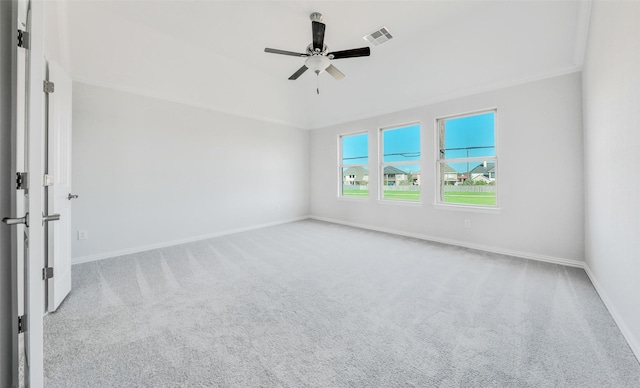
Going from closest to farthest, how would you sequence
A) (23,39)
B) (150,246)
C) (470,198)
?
(23,39) → (150,246) → (470,198)

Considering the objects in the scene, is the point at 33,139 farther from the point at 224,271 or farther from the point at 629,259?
the point at 629,259

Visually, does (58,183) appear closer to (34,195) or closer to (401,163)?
(34,195)

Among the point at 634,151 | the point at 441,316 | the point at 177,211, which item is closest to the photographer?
the point at 634,151

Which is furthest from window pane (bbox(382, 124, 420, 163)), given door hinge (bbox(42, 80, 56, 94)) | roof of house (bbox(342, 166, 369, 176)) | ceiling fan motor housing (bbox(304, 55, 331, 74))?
door hinge (bbox(42, 80, 56, 94))

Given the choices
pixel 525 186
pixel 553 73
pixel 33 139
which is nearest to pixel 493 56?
pixel 553 73

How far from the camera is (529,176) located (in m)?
3.38

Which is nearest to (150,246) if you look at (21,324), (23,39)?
(21,324)

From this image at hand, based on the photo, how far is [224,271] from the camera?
3.00m

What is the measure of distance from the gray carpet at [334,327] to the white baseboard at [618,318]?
5cm

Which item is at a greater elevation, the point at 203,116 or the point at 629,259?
the point at 203,116

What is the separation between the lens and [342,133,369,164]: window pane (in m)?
5.68

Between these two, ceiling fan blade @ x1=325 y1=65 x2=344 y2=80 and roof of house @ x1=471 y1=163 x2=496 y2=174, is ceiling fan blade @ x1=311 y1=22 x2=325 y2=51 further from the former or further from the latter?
roof of house @ x1=471 y1=163 x2=496 y2=174

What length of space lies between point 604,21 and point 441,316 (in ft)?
9.39

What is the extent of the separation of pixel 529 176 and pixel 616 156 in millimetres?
1667
